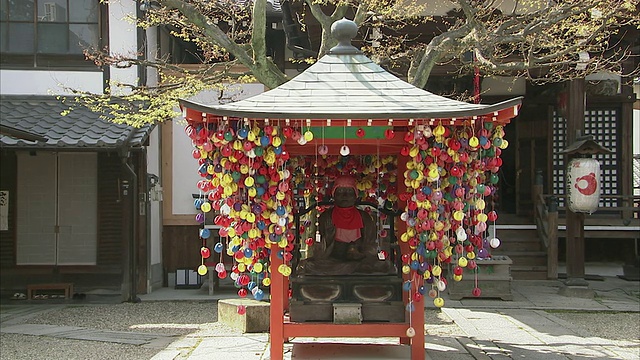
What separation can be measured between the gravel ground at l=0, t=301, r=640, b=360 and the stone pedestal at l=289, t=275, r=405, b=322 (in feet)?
8.02

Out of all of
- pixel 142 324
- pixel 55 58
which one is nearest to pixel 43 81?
pixel 55 58

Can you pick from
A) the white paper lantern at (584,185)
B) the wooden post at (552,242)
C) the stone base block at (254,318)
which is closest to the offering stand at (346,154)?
the stone base block at (254,318)

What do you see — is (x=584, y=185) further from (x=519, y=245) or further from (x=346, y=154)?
(x=346, y=154)

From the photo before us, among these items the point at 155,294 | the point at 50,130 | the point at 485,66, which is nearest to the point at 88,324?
the point at 155,294

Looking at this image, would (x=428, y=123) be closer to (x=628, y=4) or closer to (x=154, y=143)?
(x=628, y=4)

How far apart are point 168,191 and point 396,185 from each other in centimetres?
703

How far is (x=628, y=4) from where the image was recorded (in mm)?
8242

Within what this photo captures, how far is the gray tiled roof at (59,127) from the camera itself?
10.1 meters

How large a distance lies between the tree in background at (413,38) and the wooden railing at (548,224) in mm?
2538

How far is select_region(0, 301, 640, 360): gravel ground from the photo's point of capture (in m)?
7.79

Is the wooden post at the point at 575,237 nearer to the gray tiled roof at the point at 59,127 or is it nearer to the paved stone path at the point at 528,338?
the paved stone path at the point at 528,338

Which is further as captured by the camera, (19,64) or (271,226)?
(19,64)

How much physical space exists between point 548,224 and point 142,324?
7931 millimetres

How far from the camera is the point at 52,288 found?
1173 cm
